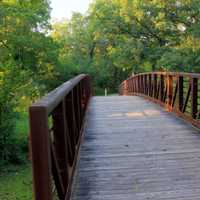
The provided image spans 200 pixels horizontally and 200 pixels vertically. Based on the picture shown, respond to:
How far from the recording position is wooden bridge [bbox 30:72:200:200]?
6.61 feet

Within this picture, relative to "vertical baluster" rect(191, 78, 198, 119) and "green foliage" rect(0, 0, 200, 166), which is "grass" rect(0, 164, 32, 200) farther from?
"vertical baluster" rect(191, 78, 198, 119)

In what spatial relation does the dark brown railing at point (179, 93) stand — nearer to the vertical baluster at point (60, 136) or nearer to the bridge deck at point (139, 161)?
the bridge deck at point (139, 161)

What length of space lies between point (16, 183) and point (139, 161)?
589 centimetres

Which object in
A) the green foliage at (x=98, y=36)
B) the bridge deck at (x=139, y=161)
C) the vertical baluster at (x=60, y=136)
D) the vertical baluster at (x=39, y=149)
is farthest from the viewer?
the green foliage at (x=98, y=36)

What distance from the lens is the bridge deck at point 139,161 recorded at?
3.15m

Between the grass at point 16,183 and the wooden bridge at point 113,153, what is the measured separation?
287cm

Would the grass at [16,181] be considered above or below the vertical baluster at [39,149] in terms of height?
below

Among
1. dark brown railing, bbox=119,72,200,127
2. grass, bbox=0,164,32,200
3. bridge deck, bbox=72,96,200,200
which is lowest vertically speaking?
grass, bbox=0,164,32,200

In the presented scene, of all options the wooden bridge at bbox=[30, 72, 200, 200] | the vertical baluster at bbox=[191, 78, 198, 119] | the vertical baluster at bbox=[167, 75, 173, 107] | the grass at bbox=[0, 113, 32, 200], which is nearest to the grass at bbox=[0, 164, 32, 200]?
the grass at bbox=[0, 113, 32, 200]

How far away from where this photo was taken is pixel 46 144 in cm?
199

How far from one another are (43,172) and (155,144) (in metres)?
3.05

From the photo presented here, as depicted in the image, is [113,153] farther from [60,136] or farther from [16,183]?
[16,183]

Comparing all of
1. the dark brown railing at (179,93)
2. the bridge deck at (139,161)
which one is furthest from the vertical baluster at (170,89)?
the bridge deck at (139,161)

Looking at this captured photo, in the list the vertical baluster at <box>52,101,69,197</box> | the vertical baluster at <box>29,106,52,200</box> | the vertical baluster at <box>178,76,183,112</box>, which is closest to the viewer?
the vertical baluster at <box>29,106,52,200</box>
